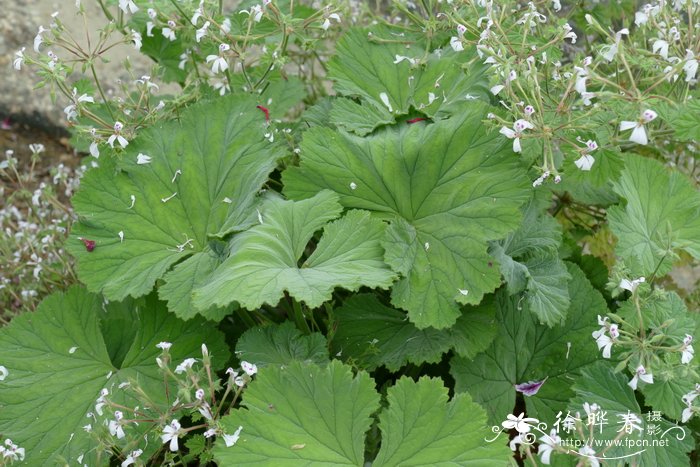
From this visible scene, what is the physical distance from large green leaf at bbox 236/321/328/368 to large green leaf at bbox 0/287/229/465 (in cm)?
15

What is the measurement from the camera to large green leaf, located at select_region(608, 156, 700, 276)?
213 cm

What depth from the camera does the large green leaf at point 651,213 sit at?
2133 mm

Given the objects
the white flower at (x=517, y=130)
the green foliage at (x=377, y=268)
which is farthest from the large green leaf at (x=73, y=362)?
the white flower at (x=517, y=130)

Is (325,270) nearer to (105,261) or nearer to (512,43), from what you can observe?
(105,261)

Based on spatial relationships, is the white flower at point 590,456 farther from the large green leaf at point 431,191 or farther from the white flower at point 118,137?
the white flower at point 118,137

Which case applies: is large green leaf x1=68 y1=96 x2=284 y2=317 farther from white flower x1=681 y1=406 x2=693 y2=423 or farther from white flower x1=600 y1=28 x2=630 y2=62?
white flower x1=681 y1=406 x2=693 y2=423

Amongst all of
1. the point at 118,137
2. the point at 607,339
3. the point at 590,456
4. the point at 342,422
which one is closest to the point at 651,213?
the point at 607,339

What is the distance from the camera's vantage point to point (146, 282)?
2137 mm

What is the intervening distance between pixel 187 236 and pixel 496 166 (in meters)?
0.91

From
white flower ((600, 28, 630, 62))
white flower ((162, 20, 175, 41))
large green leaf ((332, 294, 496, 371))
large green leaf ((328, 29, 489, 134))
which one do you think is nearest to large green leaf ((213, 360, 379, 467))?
large green leaf ((332, 294, 496, 371))

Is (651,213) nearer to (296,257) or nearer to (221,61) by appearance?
(296,257)

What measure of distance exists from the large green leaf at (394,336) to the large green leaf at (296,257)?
24 centimetres

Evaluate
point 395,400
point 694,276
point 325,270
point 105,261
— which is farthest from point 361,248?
point 694,276

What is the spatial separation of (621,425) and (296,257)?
0.93 metres
